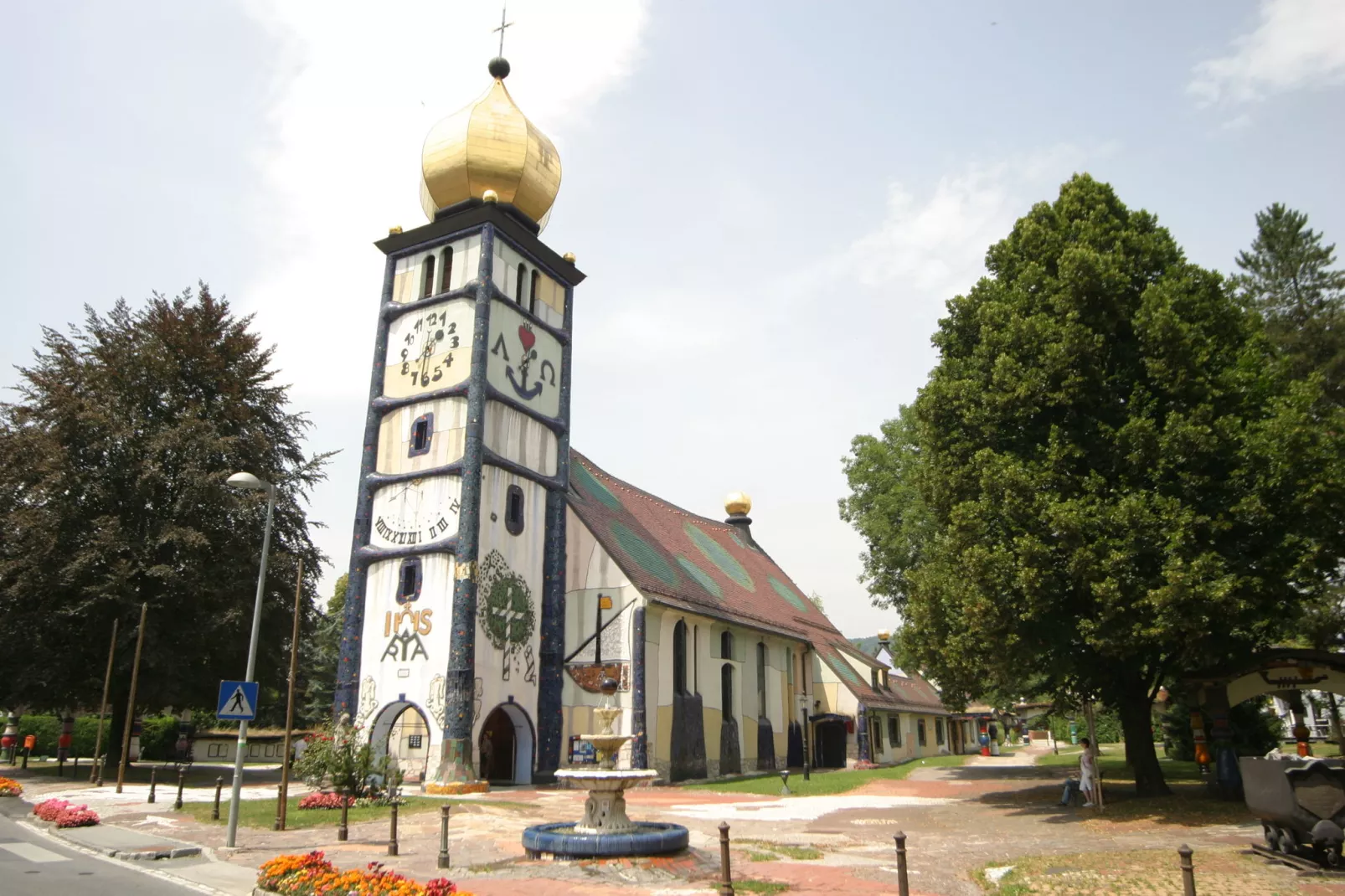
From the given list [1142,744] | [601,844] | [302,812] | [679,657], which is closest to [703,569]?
[679,657]

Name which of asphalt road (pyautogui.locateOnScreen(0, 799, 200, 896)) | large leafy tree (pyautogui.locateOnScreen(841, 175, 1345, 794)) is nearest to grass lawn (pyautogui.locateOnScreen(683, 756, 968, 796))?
large leafy tree (pyautogui.locateOnScreen(841, 175, 1345, 794))

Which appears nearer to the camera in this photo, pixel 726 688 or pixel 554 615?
pixel 554 615

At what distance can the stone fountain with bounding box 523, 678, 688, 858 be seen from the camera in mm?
12789

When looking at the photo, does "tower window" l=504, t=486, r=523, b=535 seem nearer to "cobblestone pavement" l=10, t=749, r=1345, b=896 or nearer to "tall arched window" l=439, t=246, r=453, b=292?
"tall arched window" l=439, t=246, r=453, b=292

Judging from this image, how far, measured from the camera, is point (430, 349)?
3033cm

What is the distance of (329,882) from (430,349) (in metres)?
22.0

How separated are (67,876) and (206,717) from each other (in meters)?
37.9

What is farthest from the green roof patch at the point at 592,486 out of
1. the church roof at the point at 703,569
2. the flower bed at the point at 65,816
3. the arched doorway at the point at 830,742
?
the flower bed at the point at 65,816

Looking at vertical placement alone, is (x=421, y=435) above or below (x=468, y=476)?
above

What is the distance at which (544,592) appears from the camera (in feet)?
98.7

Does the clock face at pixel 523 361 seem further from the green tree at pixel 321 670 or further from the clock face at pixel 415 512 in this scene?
the green tree at pixel 321 670

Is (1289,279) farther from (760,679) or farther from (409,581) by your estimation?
(409,581)

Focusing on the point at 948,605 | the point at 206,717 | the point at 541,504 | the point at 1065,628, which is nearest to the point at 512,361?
the point at 541,504

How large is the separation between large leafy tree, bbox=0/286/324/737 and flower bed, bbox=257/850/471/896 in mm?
21731
